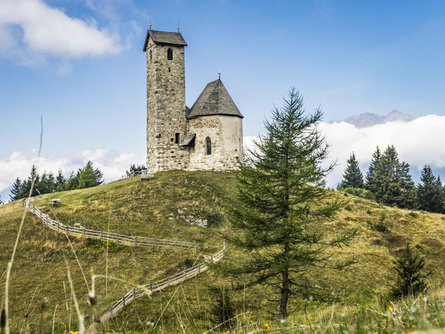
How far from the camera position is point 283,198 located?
1672 centimetres

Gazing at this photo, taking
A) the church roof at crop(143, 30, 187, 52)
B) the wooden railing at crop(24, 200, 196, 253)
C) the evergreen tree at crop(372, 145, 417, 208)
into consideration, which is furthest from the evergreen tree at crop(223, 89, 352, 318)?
the evergreen tree at crop(372, 145, 417, 208)

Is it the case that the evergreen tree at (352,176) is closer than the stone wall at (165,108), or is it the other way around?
the stone wall at (165,108)

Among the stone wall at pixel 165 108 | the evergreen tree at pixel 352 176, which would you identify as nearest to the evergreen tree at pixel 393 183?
the evergreen tree at pixel 352 176

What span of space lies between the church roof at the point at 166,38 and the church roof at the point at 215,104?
6.78 metres

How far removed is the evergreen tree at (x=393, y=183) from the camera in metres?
59.6

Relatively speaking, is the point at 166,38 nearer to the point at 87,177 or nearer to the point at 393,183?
the point at 87,177

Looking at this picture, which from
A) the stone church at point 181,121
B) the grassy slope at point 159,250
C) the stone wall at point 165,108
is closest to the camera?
the grassy slope at point 159,250

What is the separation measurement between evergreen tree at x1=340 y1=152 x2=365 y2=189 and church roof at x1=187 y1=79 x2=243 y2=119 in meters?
50.2

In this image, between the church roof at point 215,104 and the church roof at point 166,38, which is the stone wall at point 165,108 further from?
the church roof at point 215,104

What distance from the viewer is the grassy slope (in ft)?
68.9

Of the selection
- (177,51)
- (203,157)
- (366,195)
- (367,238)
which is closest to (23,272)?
(203,157)

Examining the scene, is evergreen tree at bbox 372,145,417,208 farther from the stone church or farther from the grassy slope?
the stone church

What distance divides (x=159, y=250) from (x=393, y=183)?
48.5m

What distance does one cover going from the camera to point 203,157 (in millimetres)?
45094
